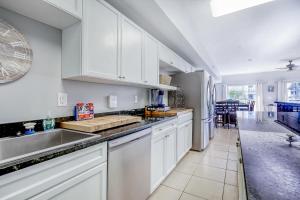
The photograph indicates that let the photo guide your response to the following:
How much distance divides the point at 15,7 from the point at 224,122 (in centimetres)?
630

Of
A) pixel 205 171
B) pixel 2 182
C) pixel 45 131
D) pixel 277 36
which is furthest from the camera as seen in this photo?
pixel 277 36

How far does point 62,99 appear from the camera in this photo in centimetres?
147

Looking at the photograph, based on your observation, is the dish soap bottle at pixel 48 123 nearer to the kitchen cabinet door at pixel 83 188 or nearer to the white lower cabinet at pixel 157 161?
the kitchen cabinet door at pixel 83 188

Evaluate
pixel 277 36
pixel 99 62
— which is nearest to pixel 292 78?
pixel 277 36

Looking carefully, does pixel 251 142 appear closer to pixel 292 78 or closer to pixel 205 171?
pixel 205 171

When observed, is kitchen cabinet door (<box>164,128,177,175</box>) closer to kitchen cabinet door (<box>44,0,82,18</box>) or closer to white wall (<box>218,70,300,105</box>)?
kitchen cabinet door (<box>44,0,82,18</box>)

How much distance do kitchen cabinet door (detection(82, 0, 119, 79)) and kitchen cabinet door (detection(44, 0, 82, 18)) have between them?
5cm

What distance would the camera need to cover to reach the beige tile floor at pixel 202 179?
1.82 metres

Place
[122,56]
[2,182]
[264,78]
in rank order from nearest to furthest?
[2,182]
[122,56]
[264,78]

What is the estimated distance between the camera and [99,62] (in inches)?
56.3

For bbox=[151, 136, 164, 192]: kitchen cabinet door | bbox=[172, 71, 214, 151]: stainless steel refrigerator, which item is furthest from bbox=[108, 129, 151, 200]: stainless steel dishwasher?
bbox=[172, 71, 214, 151]: stainless steel refrigerator

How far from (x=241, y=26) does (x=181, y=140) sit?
2320 mm

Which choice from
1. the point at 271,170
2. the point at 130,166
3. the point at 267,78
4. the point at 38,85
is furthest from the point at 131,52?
the point at 267,78

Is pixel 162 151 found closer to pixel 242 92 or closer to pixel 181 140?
pixel 181 140
